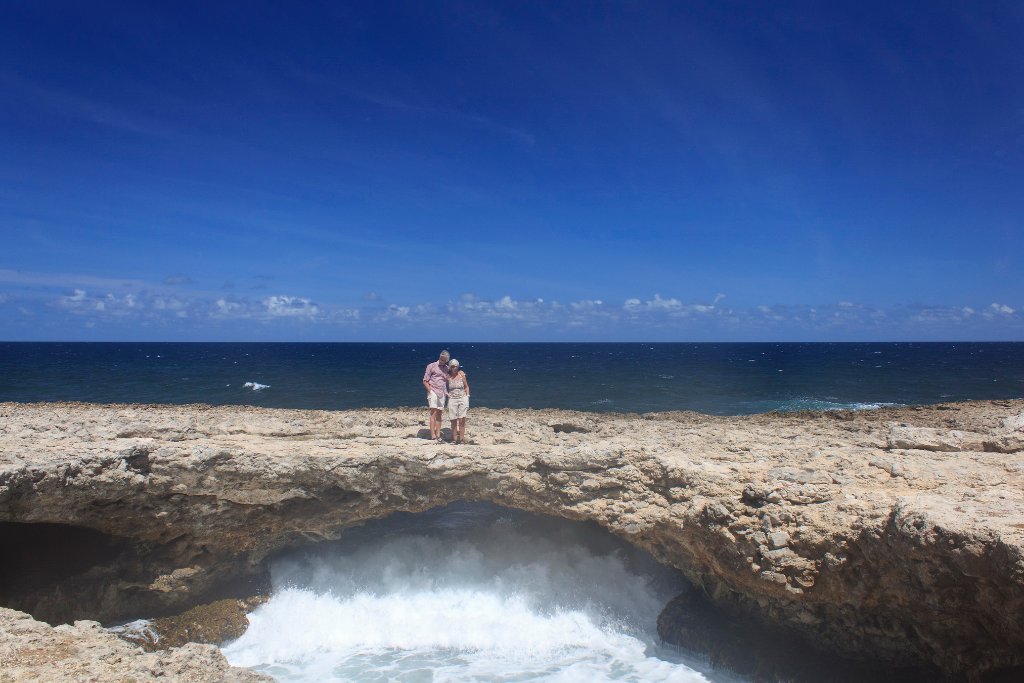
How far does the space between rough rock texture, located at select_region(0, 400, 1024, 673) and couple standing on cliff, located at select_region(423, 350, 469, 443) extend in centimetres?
57

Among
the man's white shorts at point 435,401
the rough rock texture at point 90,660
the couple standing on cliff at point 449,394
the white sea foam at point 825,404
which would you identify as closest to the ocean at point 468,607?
the couple standing on cliff at point 449,394

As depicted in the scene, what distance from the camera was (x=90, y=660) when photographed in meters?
6.25

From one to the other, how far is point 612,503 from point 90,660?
7.10m

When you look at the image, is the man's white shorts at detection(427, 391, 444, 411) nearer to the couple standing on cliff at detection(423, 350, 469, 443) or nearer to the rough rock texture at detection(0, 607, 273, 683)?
the couple standing on cliff at detection(423, 350, 469, 443)

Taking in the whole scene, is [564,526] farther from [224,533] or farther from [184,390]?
[184,390]

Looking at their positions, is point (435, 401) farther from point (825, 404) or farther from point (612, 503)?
point (825, 404)

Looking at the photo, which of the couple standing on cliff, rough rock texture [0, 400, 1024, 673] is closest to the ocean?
rough rock texture [0, 400, 1024, 673]

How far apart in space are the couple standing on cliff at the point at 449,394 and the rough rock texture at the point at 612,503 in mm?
568

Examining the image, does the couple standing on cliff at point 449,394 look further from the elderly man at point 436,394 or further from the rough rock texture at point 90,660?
the rough rock texture at point 90,660

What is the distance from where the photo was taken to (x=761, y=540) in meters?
8.00

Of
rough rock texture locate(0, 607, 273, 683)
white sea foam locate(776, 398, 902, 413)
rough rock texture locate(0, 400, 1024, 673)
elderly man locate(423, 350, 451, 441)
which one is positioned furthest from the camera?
white sea foam locate(776, 398, 902, 413)

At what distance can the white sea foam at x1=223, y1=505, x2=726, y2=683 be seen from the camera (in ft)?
29.7

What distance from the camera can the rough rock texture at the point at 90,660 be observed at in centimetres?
598

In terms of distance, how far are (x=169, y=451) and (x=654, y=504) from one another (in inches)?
313
